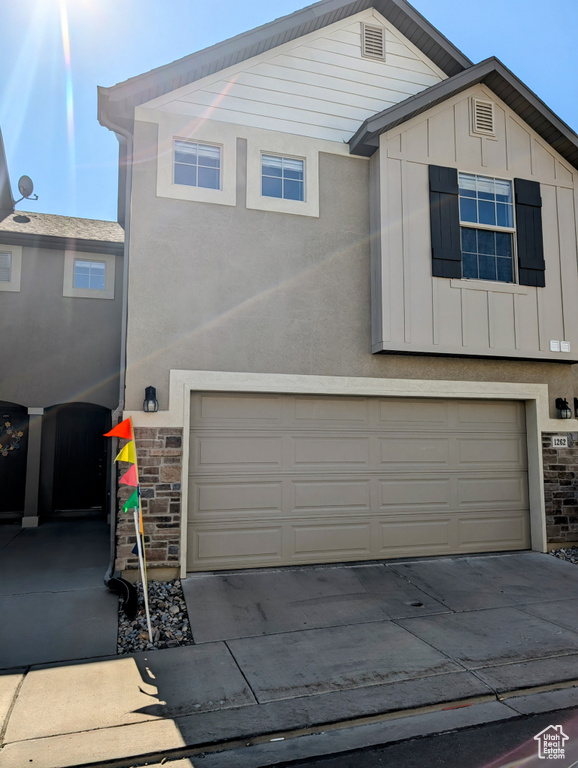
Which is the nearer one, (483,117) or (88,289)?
(483,117)

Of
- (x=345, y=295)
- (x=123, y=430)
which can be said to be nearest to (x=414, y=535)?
(x=345, y=295)

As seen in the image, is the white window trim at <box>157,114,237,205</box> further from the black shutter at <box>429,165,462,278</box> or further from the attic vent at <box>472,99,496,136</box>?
the attic vent at <box>472,99,496,136</box>

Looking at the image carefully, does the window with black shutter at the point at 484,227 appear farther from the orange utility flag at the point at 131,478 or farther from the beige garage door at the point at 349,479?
the orange utility flag at the point at 131,478

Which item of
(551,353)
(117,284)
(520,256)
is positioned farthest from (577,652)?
(117,284)

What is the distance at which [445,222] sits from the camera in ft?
25.0

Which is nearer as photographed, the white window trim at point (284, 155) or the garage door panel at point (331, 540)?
the garage door panel at point (331, 540)

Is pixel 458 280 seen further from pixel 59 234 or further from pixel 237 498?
pixel 59 234

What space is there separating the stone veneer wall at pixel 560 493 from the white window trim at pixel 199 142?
5905mm

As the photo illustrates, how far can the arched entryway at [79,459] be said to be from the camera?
35.5 ft

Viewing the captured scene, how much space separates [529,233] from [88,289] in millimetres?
8155

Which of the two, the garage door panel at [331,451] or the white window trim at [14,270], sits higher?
the white window trim at [14,270]

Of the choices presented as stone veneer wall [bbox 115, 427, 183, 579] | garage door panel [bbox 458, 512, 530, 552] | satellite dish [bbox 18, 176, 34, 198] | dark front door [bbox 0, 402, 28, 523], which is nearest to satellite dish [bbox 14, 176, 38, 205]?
satellite dish [bbox 18, 176, 34, 198]

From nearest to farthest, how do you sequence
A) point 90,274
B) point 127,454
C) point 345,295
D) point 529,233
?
point 127,454
point 345,295
point 529,233
point 90,274

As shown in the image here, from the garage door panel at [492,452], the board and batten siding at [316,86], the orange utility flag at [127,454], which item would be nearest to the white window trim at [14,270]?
the board and batten siding at [316,86]
